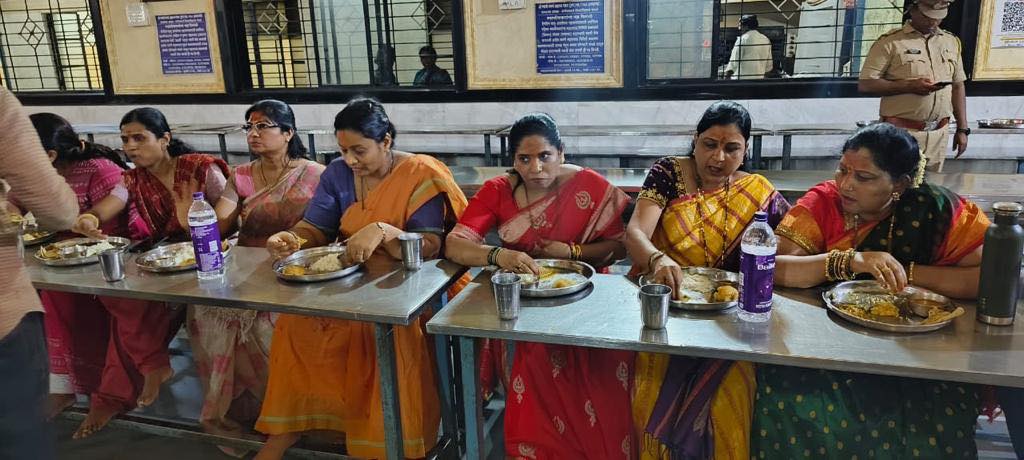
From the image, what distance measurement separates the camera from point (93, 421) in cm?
279

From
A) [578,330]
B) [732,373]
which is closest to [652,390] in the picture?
[732,373]

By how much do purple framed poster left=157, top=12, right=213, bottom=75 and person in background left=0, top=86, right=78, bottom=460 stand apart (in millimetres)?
5151

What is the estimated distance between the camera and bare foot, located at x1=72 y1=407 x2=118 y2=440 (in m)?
2.76

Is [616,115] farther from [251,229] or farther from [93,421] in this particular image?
[93,421]

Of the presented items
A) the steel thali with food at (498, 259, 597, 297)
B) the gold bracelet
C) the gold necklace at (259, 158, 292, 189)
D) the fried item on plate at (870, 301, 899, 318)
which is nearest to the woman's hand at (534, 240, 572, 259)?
the steel thali with food at (498, 259, 597, 297)

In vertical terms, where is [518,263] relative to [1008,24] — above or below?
below

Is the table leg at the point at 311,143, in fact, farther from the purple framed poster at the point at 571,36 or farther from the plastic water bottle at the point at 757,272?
the plastic water bottle at the point at 757,272

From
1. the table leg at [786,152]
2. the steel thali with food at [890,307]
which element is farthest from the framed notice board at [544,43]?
the steel thali with food at [890,307]

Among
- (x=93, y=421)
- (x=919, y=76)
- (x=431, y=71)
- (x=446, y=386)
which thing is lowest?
(x=93, y=421)

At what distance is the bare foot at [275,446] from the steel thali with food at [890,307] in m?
1.86

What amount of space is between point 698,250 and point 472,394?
2.94ft

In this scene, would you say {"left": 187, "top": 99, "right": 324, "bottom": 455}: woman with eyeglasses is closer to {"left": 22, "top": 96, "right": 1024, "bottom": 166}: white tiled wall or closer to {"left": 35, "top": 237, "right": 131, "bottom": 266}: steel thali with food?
{"left": 35, "top": 237, "right": 131, "bottom": 266}: steel thali with food

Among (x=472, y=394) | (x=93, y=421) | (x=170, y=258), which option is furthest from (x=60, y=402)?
(x=472, y=394)

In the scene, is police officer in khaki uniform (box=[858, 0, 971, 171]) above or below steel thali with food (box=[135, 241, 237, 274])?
above
